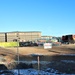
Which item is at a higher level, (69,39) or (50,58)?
(69,39)

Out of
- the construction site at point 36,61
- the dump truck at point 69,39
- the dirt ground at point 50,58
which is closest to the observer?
the construction site at point 36,61

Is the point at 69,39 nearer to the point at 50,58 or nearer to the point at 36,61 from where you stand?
the point at 50,58

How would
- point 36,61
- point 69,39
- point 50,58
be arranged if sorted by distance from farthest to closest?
point 69,39, point 50,58, point 36,61

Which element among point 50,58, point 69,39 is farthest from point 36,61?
point 69,39

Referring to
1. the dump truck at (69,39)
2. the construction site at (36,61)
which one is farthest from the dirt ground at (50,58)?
the dump truck at (69,39)

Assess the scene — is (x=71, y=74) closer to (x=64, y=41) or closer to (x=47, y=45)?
(x=47, y=45)

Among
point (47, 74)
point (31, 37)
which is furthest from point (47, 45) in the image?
point (31, 37)

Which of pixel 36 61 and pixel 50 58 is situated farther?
pixel 50 58

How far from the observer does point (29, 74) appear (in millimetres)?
17859

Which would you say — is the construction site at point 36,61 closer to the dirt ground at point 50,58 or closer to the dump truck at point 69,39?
the dirt ground at point 50,58

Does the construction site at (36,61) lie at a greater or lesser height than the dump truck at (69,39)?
lesser

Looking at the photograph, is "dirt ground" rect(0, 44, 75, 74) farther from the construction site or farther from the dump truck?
the dump truck

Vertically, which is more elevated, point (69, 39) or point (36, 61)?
point (69, 39)


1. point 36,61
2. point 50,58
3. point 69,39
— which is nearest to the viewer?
point 36,61
